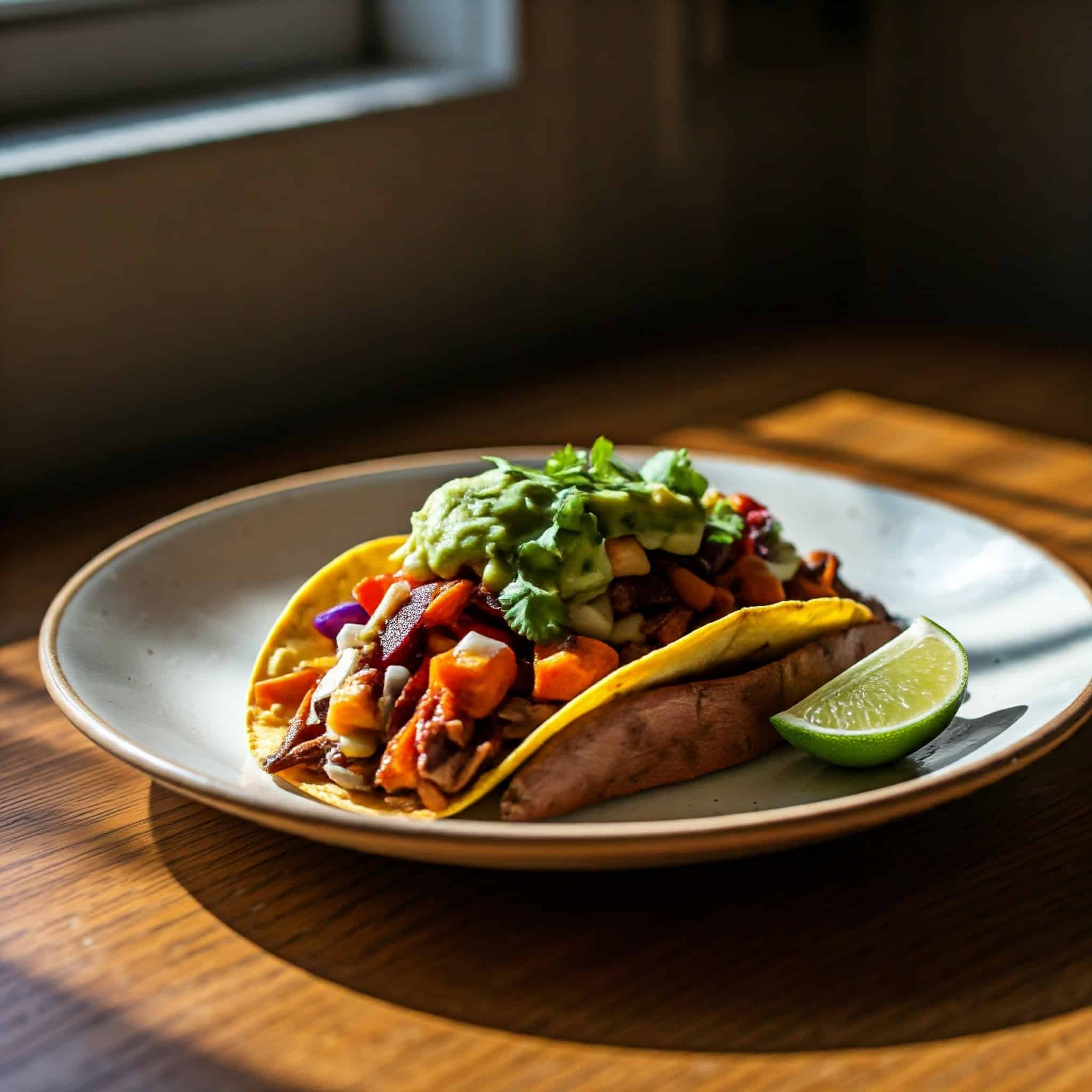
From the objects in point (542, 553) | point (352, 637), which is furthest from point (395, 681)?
point (542, 553)

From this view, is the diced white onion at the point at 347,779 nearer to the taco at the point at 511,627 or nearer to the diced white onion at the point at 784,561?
the taco at the point at 511,627

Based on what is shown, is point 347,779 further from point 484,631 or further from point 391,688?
point 484,631

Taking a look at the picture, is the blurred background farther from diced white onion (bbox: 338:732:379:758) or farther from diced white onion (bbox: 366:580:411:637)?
diced white onion (bbox: 338:732:379:758)

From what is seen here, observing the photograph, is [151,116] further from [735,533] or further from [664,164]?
[735,533]

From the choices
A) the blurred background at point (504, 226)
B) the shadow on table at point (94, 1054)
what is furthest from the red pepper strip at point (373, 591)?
the blurred background at point (504, 226)

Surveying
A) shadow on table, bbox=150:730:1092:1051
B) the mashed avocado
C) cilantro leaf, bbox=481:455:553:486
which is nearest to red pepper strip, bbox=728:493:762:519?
the mashed avocado

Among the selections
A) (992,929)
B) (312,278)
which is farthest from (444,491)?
(312,278)
